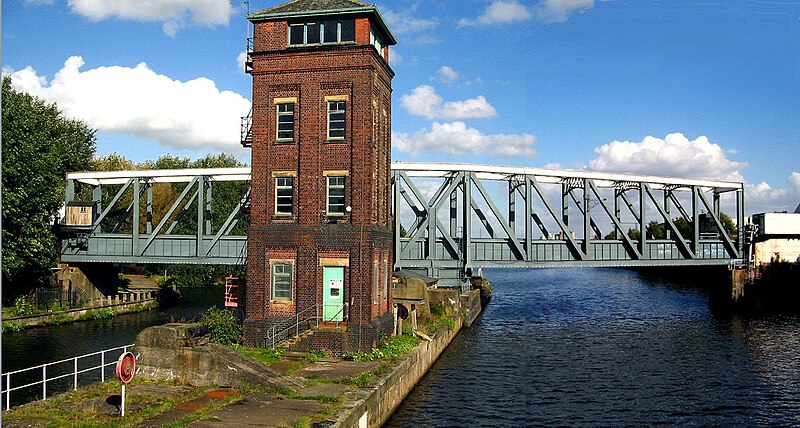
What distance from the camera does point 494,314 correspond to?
59.2m

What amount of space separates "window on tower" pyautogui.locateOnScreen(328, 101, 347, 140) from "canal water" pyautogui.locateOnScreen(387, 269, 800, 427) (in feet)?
37.5

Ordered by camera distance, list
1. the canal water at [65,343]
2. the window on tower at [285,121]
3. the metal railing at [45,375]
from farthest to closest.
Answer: the window on tower at [285,121]
the canal water at [65,343]
the metal railing at [45,375]

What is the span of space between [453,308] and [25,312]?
1129 inches

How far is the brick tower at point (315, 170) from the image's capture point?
2797 centimetres

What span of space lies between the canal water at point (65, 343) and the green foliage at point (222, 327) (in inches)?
51.4

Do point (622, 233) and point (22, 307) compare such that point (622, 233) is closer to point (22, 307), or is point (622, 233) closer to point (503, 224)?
point (503, 224)

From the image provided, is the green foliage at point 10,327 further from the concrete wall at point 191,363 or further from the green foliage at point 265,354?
the concrete wall at point 191,363

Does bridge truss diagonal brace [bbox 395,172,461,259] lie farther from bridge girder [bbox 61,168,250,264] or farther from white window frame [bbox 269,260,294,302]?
white window frame [bbox 269,260,294,302]

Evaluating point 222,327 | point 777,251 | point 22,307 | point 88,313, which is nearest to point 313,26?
point 222,327

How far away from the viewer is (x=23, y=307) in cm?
4494

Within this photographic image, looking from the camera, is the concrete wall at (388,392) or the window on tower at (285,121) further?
the window on tower at (285,121)

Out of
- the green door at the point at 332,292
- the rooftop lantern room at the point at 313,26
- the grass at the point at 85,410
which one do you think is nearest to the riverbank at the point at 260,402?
the grass at the point at 85,410

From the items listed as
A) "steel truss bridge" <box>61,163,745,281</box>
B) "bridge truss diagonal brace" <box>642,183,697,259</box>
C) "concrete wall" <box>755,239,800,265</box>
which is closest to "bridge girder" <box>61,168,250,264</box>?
"steel truss bridge" <box>61,163,745,281</box>

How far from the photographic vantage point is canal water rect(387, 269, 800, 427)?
2517 cm
